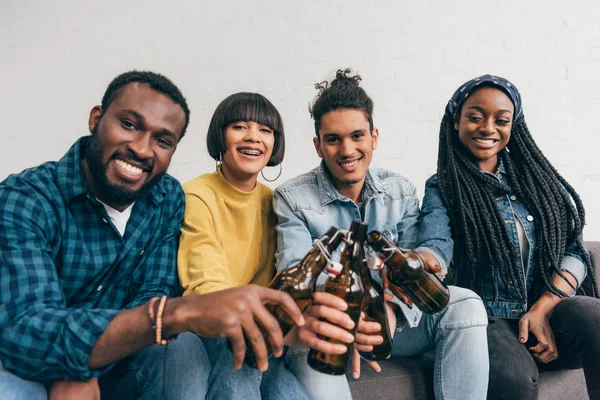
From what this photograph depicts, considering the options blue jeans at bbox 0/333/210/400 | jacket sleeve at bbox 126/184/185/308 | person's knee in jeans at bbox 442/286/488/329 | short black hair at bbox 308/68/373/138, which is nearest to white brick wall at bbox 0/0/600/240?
short black hair at bbox 308/68/373/138

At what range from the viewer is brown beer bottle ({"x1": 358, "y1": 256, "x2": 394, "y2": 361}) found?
909 millimetres

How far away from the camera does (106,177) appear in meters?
1.15

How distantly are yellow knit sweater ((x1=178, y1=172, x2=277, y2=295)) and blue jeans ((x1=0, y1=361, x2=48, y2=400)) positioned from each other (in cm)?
37

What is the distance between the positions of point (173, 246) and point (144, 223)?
0.11 m

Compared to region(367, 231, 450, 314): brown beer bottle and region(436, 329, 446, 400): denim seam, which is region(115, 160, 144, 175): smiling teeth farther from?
region(436, 329, 446, 400): denim seam

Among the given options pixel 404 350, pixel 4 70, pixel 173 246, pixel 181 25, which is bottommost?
pixel 404 350

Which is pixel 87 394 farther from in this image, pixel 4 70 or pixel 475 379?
pixel 4 70

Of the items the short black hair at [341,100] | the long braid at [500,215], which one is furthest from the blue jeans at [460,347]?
Answer: the short black hair at [341,100]

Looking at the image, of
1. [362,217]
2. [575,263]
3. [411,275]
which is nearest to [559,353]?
[575,263]

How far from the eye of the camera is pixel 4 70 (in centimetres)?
326

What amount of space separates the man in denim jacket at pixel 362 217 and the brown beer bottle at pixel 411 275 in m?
0.38

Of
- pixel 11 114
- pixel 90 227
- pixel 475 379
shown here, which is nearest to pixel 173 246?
pixel 90 227

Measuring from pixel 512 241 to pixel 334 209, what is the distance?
0.58 metres

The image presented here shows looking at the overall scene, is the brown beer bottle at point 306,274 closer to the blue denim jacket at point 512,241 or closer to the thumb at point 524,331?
the blue denim jacket at point 512,241
